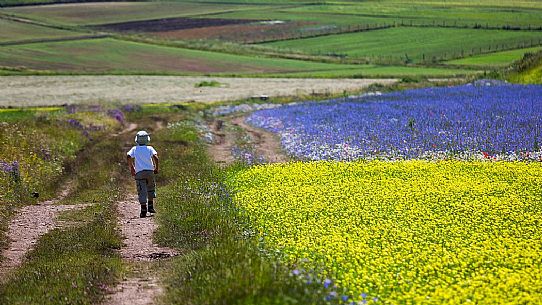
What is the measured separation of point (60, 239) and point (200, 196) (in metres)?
3.85

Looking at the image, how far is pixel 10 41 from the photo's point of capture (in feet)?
290

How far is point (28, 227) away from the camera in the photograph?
1809 cm

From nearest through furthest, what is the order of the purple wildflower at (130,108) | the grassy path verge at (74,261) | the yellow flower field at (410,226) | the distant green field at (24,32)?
the yellow flower field at (410,226) < the grassy path verge at (74,261) < the purple wildflower at (130,108) < the distant green field at (24,32)

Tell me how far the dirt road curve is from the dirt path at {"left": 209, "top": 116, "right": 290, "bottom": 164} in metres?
15.2

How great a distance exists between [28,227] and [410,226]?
8.33 m

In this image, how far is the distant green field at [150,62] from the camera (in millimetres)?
77625

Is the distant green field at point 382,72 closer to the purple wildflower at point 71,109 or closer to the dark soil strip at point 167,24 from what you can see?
the purple wildflower at point 71,109

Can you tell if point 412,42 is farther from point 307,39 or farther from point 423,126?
point 423,126

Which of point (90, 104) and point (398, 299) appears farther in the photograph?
point (90, 104)

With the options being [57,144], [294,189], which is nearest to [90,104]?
[57,144]

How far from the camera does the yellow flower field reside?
11.5 metres

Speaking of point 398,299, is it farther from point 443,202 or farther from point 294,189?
point 294,189

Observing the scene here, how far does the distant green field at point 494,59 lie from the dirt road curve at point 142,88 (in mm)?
13867

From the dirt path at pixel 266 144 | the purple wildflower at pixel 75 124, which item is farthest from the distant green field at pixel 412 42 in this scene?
the purple wildflower at pixel 75 124
